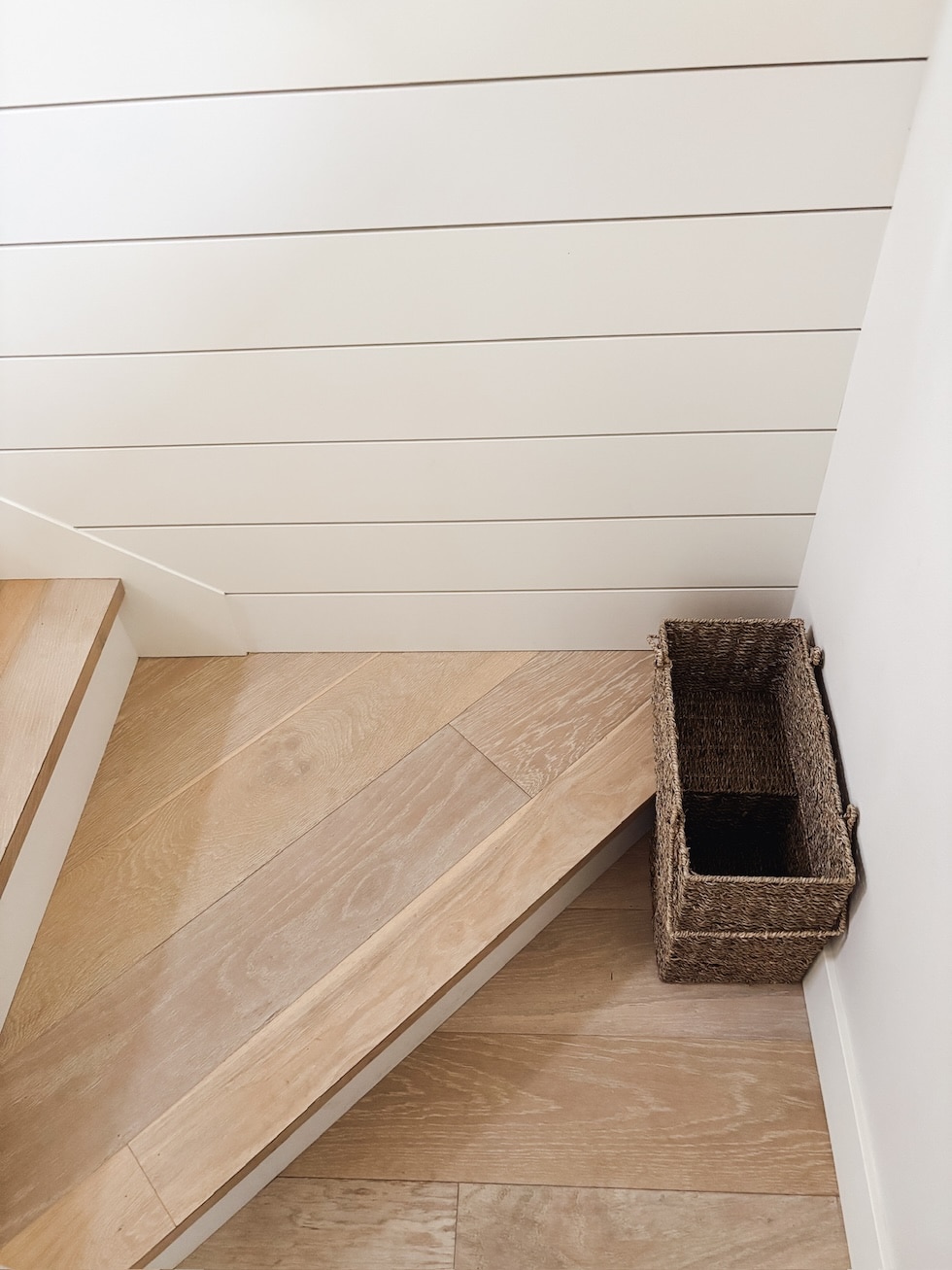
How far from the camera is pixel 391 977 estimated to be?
1178mm

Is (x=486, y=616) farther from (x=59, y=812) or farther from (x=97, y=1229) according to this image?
(x=97, y=1229)

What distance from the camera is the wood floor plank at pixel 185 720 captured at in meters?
1.39

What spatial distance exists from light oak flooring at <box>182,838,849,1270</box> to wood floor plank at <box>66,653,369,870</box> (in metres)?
0.51

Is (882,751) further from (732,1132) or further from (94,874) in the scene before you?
(94,874)

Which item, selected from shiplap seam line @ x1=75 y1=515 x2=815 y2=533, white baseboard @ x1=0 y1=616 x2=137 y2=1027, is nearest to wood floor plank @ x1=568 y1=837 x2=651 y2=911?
shiplap seam line @ x1=75 y1=515 x2=815 y2=533

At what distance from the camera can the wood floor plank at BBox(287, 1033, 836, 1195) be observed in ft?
3.73

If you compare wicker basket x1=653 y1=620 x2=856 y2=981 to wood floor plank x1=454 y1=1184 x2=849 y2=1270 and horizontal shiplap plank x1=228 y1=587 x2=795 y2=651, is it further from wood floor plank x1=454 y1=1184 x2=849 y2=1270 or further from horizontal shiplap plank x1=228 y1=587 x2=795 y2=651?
wood floor plank x1=454 y1=1184 x2=849 y2=1270

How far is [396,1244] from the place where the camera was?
1.11m

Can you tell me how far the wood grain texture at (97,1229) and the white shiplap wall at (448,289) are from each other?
0.77 m

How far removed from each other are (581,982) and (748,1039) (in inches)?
8.5

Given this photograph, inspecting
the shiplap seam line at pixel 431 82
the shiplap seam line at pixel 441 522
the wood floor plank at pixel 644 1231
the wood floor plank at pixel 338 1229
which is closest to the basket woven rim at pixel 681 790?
the shiplap seam line at pixel 441 522

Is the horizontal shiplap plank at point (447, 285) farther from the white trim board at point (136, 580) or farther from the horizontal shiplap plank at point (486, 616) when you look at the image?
the horizontal shiplap plank at point (486, 616)

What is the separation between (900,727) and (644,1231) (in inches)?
25.3

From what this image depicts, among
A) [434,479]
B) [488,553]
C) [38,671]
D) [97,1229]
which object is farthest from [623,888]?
[38,671]
